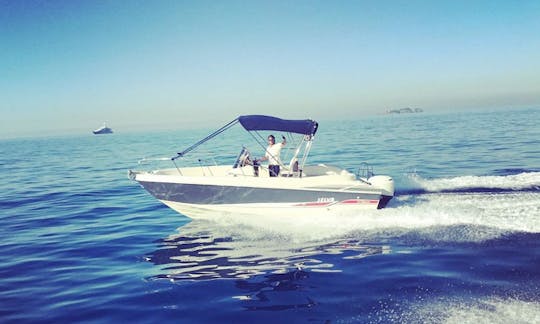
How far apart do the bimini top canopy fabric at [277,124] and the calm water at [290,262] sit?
2.80 metres

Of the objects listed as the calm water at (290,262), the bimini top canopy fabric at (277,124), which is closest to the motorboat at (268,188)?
the bimini top canopy fabric at (277,124)

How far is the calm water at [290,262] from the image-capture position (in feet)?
20.6

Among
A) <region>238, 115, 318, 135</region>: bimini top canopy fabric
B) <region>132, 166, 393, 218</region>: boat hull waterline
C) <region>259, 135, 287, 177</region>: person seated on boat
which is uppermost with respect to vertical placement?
<region>238, 115, 318, 135</region>: bimini top canopy fabric

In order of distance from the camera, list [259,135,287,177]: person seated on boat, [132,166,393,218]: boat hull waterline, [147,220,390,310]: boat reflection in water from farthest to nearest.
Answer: [259,135,287,177]: person seated on boat
[132,166,393,218]: boat hull waterline
[147,220,390,310]: boat reflection in water

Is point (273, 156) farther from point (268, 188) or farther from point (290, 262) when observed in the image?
point (290, 262)

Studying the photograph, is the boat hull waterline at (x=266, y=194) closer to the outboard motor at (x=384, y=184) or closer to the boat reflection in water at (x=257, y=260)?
the outboard motor at (x=384, y=184)

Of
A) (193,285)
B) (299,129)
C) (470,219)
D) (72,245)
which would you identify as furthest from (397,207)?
(72,245)

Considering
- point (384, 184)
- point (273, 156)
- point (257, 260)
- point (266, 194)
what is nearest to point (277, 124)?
point (273, 156)

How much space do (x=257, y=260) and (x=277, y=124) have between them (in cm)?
505

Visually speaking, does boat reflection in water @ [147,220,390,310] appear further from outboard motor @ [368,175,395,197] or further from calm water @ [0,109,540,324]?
outboard motor @ [368,175,395,197]

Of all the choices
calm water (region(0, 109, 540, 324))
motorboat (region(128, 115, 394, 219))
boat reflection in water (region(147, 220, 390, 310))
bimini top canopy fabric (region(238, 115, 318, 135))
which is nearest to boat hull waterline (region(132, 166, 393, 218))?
motorboat (region(128, 115, 394, 219))

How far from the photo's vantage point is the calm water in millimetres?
6293

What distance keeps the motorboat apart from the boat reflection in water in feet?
3.90

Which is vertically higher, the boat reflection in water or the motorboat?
the motorboat
